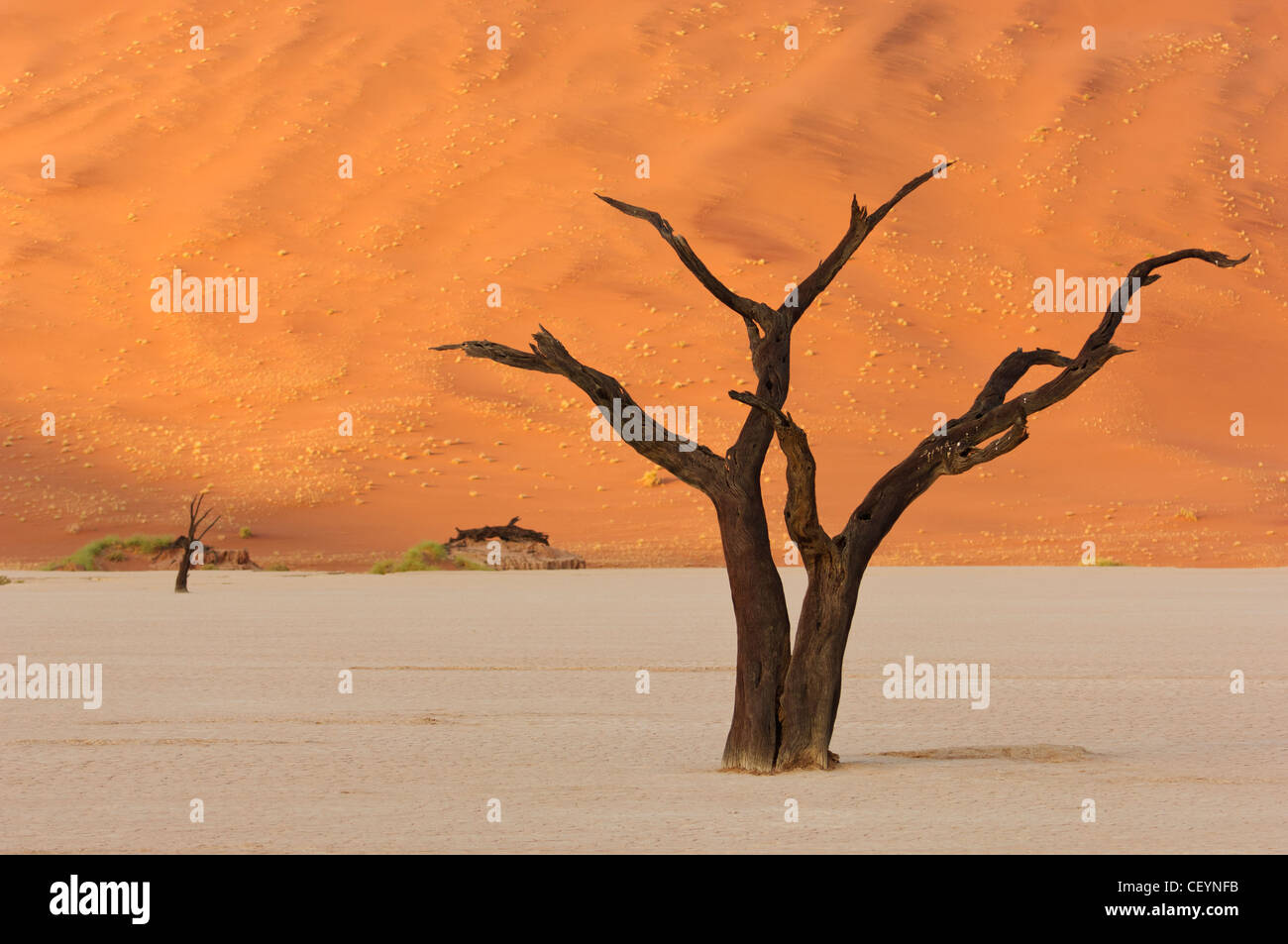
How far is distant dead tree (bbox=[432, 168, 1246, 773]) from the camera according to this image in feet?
32.3

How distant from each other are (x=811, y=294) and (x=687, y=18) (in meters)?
67.4

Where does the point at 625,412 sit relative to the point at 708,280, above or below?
below

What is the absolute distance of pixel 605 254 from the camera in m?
59.0

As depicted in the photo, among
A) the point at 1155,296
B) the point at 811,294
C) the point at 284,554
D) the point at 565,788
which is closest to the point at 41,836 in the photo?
the point at 565,788

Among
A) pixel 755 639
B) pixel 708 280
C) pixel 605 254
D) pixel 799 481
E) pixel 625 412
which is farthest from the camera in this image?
pixel 605 254

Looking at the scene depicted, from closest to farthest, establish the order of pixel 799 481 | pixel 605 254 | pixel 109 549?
1. pixel 799 481
2. pixel 109 549
3. pixel 605 254

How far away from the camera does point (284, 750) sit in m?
11.0

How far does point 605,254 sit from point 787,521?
163ft

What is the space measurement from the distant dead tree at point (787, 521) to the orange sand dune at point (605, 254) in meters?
30.8

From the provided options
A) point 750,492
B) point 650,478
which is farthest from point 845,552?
point 650,478

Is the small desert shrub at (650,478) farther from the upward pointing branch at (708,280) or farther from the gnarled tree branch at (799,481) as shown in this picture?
the gnarled tree branch at (799,481)

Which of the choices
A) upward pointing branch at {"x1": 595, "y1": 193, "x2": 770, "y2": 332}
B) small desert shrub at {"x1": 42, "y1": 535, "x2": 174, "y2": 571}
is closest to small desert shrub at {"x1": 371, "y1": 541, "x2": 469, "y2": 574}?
small desert shrub at {"x1": 42, "y1": 535, "x2": 174, "y2": 571}

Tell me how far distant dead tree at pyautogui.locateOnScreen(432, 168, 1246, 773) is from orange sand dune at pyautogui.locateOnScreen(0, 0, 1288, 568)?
30757 millimetres

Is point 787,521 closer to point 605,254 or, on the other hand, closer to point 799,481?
point 799,481
